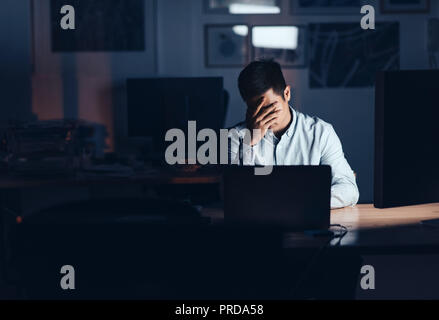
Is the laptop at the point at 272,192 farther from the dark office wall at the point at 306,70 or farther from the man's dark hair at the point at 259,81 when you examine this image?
the dark office wall at the point at 306,70

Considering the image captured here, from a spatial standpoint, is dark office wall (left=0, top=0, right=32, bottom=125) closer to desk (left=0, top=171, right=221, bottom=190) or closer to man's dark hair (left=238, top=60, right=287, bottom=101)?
desk (left=0, top=171, right=221, bottom=190)

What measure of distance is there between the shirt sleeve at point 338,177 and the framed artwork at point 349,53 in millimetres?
2550

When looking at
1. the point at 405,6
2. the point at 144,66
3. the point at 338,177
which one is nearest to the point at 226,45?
the point at 144,66

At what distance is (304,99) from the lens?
485cm

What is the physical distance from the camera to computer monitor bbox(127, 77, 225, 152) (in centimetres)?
340

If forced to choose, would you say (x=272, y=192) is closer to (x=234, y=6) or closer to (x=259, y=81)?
(x=259, y=81)

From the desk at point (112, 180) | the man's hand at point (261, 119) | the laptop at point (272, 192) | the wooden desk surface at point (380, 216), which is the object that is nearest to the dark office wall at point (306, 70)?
the desk at point (112, 180)

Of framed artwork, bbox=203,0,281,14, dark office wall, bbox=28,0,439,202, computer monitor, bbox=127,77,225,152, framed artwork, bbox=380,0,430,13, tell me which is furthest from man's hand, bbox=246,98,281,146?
framed artwork, bbox=380,0,430,13

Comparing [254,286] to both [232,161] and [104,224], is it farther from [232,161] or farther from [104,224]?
[232,161]

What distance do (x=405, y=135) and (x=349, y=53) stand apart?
344cm

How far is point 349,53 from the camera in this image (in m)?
4.86

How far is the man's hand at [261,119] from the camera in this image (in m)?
2.31
